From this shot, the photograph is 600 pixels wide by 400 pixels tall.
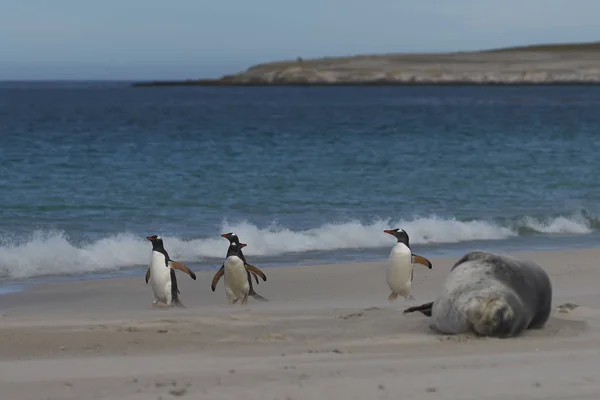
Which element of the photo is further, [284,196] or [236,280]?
[284,196]

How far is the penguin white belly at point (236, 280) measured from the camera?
30.8 feet

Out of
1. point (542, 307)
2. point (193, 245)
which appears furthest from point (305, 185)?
point (542, 307)

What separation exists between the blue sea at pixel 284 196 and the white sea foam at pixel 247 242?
0.03 meters

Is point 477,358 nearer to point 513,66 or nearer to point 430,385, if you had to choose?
point 430,385

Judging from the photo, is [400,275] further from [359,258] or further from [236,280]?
[359,258]

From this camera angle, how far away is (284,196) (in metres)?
19.7

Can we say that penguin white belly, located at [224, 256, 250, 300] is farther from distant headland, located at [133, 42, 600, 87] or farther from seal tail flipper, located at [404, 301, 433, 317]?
distant headland, located at [133, 42, 600, 87]

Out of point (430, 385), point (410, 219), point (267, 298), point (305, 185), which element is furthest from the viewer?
point (305, 185)

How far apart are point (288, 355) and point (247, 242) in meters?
7.73

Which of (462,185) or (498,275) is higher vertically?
(498,275)

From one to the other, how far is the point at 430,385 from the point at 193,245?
829cm

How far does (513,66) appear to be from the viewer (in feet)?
465

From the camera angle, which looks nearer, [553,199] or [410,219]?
[410,219]

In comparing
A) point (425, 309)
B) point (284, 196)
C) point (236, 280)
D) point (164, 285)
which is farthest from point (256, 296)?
point (284, 196)
